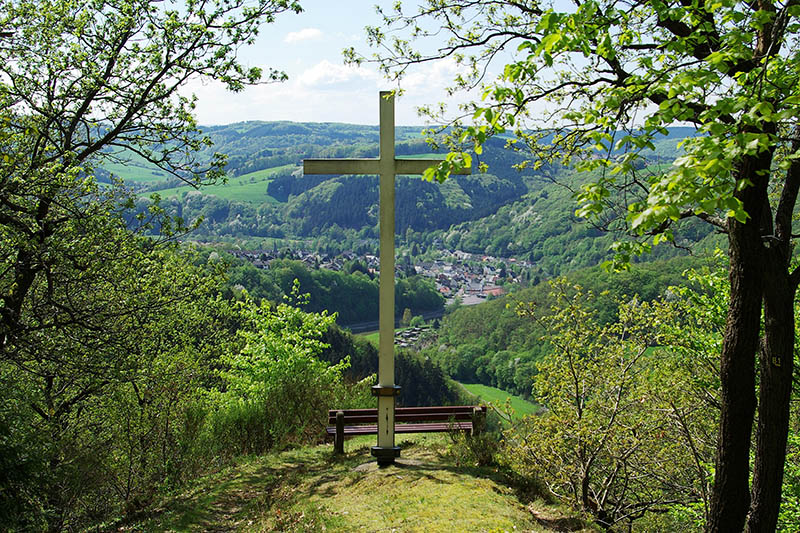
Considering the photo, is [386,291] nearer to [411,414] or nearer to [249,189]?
[411,414]

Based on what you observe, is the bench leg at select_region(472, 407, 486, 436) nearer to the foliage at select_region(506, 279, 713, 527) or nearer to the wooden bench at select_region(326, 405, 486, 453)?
the wooden bench at select_region(326, 405, 486, 453)

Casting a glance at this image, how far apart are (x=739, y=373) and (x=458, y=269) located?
131 metres

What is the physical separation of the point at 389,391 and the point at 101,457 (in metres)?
3.80

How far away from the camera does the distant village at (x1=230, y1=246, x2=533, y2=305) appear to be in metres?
115

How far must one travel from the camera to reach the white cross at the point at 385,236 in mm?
7090

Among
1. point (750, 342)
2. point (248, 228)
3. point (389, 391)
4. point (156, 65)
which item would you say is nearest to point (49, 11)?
point (156, 65)

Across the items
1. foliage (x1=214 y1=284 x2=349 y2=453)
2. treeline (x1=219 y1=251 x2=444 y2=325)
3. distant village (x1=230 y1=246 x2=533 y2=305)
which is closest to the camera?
foliage (x1=214 y1=284 x2=349 y2=453)

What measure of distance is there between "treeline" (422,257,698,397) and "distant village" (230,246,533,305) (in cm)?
2407

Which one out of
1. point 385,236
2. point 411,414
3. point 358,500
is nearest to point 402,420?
point 411,414

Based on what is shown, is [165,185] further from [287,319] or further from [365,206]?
[287,319]

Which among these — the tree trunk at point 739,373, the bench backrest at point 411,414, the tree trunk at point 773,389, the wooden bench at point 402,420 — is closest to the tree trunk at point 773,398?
the tree trunk at point 773,389

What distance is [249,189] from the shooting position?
163375mm

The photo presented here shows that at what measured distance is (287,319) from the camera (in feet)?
48.1

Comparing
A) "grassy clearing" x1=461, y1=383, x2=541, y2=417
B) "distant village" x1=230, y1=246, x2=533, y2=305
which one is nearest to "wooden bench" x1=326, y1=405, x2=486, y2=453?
"grassy clearing" x1=461, y1=383, x2=541, y2=417
